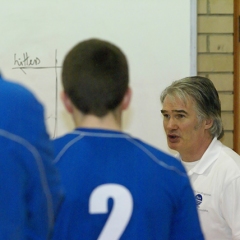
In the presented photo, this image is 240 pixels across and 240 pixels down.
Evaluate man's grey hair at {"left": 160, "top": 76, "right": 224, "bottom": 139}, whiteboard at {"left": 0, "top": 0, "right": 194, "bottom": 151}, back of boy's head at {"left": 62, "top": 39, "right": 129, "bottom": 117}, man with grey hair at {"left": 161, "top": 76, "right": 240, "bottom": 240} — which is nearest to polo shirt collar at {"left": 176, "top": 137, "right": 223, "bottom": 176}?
man with grey hair at {"left": 161, "top": 76, "right": 240, "bottom": 240}

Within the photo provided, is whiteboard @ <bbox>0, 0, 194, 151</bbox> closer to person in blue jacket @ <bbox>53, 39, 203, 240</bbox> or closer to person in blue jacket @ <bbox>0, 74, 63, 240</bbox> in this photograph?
person in blue jacket @ <bbox>53, 39, 203, 240</bbox>

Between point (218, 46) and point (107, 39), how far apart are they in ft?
2.02

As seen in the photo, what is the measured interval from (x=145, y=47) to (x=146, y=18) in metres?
0.14

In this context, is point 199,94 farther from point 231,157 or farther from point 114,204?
point 114,204

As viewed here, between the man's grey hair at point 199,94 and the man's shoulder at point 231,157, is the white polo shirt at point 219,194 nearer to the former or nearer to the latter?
the man's shoulder at point 231,157

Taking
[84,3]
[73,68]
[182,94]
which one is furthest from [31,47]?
[73,68]

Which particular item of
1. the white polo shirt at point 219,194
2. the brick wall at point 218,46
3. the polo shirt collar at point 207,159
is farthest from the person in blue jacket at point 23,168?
the brick wall at point 218,46

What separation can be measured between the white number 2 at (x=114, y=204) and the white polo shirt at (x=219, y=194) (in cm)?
89

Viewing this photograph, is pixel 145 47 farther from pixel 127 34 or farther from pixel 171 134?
pixel 171 134

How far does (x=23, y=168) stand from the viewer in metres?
0.96

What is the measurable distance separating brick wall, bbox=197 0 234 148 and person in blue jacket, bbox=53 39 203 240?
4.61 ft

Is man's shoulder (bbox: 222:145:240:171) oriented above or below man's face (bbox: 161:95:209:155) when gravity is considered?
below

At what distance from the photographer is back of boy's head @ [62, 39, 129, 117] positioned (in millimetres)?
1306

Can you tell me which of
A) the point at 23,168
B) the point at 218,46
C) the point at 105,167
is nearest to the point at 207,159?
the point at 218,46
